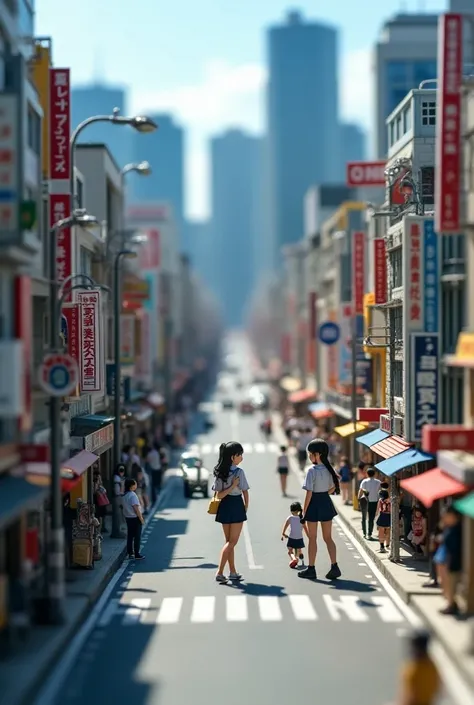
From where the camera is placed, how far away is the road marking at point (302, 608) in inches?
821

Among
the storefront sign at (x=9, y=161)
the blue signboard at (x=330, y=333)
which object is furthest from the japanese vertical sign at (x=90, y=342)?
the blue signboard at (x=330, y=333)

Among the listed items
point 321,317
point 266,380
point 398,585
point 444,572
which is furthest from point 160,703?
point 266,380

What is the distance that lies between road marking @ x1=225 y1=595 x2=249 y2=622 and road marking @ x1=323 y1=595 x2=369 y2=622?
1.50m

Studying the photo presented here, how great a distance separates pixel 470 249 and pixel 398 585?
6621 mm

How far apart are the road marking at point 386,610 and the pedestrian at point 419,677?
285 inches

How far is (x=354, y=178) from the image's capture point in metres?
44.2

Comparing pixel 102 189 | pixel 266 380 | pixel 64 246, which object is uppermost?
pixel 102 189

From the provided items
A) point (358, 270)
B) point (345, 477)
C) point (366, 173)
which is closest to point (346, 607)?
point (345, 477)

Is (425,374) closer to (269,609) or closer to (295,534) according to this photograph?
(295,534)

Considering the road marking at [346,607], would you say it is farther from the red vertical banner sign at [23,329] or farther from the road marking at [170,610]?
the red vertical banner sign at [23,329]

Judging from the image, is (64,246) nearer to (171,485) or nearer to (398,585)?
(398,585)

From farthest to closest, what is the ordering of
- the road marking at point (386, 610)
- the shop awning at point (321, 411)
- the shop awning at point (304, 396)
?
the shop awning at point (304, 396) < the shop awning at point (321, 411) < the road marking at point (386, 610)

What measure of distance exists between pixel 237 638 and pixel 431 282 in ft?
30.8

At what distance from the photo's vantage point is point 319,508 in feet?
83.3
